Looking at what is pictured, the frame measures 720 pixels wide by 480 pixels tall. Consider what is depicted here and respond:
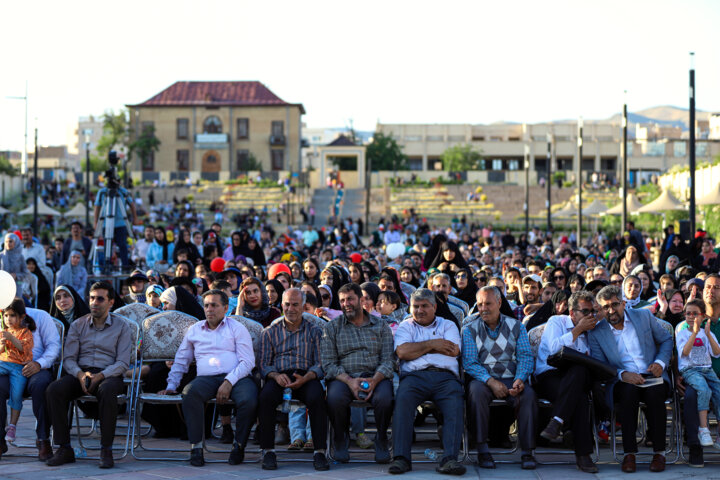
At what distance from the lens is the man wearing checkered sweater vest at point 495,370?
8430 mm

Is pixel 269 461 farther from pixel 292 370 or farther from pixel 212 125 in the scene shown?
pixel 212 125

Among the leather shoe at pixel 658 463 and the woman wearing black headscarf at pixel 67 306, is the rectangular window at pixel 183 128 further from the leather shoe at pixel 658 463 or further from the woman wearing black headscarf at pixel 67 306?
the leather shoe at pixel 658 463

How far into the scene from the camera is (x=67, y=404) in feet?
28.6

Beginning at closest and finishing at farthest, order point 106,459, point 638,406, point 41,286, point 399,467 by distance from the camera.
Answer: point 399,467 < point 106,459 < point 638,406 < point 41,286

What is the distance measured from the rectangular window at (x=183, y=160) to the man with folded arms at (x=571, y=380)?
71923mm

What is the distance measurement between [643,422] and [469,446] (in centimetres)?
201

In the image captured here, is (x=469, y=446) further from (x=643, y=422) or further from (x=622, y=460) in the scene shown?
(x=643, y=422)

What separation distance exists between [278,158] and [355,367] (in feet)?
231

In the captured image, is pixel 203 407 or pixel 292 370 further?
pixel 292 370

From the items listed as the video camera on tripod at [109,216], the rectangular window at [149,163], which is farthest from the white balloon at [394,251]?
the rectangular window at [149,163]

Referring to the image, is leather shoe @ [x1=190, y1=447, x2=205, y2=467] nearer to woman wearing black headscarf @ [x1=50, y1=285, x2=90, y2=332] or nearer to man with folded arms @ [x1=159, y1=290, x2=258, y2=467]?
man with folded arms @ [x1=159, y1=290, x2=258, y2=467]

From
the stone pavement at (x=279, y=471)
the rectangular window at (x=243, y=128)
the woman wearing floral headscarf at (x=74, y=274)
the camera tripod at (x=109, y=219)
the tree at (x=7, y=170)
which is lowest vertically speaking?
the stone pavement at (x=279, y=471)

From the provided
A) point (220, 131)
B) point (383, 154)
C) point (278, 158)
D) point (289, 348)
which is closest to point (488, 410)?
point (289, 348)

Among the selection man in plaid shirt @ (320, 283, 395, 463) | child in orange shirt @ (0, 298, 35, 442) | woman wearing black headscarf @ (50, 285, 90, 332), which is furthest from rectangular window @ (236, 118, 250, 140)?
man in plaid shirt @ (320, 283, 395, 463)
